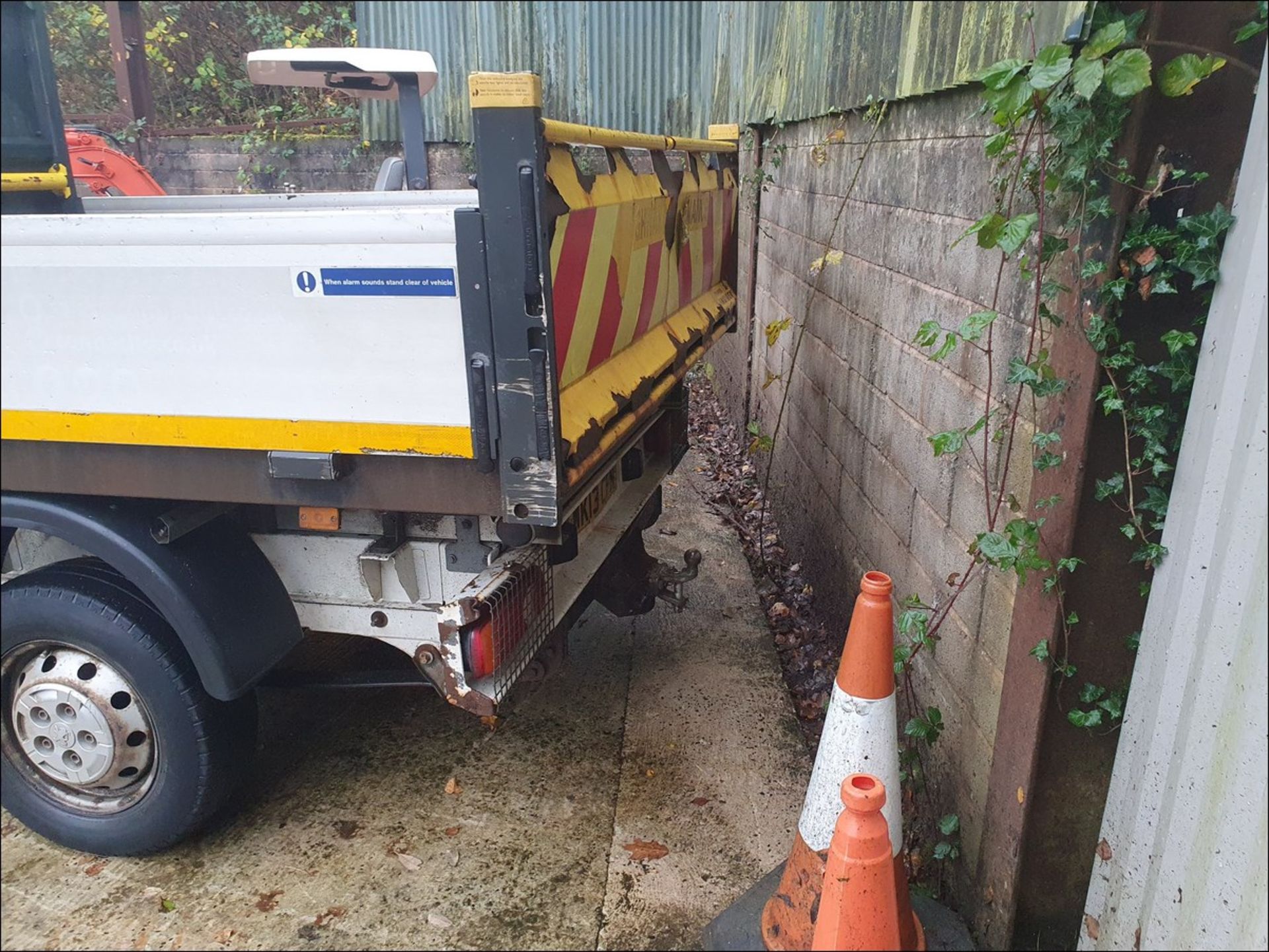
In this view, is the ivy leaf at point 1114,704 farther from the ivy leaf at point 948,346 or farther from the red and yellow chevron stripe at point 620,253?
the red and yellow chevron stripe at point 620,253

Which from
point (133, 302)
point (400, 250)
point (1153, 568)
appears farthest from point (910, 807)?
point (133, 302)

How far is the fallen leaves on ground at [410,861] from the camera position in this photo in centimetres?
282

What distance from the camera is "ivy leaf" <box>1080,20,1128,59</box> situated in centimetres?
173

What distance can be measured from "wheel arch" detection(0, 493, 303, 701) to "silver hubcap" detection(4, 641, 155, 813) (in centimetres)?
31

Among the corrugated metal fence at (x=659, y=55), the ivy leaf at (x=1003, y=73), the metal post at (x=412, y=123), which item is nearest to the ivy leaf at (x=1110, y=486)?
the ivy leaf at (x=1003, y=73)

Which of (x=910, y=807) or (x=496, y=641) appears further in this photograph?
(x=910, y=807)

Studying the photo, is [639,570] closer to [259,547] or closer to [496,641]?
[496,641]

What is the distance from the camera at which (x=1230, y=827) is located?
5.68ft

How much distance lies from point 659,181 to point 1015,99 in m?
1.52

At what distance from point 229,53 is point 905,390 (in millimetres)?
10186

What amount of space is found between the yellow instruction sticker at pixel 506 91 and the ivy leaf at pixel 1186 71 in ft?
4.13

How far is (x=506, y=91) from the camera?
1.93 meters

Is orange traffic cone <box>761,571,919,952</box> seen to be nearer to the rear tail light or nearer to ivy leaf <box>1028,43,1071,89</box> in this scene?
the rear tail light

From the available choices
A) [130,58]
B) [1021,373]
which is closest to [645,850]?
[1021,373]
